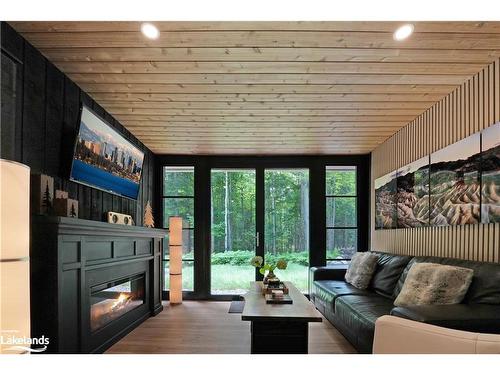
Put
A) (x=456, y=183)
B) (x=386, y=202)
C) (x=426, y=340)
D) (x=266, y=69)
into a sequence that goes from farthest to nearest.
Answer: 1. (x=386, y=202)
2. (x=456, y=183)
3. (x=266, y=69)
4. (x=426, y=340)

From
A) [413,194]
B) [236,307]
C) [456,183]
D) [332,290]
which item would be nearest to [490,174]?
[456,183]

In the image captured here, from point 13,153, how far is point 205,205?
12.8 ft

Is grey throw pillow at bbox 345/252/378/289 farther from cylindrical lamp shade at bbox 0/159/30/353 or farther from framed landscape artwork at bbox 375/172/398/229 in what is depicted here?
cylindrical lamp shade at bbox 0/159/30/353

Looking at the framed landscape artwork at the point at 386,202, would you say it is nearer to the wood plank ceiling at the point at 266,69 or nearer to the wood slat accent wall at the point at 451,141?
the wood slat accent wall at the point at 451,141

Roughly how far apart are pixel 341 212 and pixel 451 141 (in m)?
2.93

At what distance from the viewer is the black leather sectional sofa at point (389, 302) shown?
2.14 meters

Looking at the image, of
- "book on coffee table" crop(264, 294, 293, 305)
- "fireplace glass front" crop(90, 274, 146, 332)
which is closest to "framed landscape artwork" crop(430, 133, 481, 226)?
"book on coffee table" crop(264, 294, 293, 305)

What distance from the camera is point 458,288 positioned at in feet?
8.77

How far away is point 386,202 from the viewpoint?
16.8 ft

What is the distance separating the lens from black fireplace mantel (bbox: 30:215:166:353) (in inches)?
94.7

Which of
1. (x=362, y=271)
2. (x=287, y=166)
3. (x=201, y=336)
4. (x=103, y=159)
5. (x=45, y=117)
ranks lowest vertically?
(x=201, y=336)

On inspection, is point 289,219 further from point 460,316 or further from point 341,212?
point 460,316

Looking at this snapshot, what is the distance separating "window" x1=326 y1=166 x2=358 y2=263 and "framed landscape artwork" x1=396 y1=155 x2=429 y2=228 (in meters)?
1.53

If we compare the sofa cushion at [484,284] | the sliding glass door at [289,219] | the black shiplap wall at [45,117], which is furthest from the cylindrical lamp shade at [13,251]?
the sliding glass door at [289,219]
